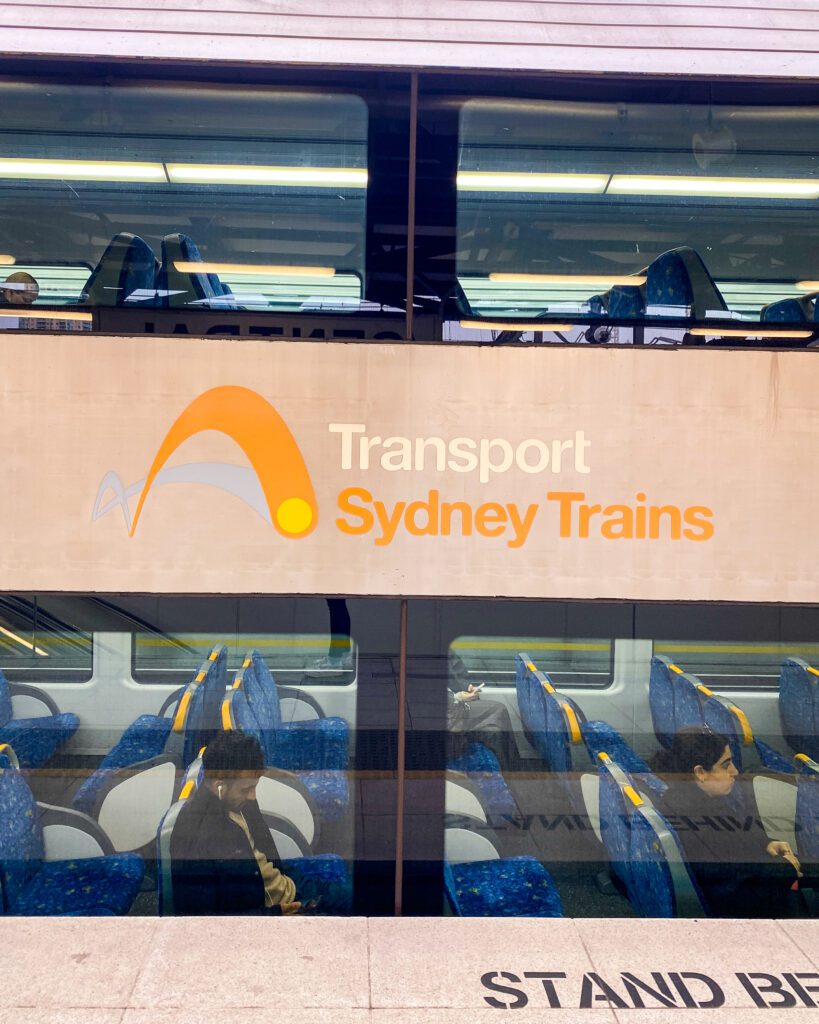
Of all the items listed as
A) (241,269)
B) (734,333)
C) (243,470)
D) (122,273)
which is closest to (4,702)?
(243,470)

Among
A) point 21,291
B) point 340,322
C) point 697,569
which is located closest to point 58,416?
point 21,291

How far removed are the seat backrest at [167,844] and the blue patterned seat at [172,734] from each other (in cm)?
14

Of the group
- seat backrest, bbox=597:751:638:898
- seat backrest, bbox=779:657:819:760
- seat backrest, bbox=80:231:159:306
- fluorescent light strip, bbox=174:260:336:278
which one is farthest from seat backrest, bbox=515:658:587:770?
seat backrest, bbox=80:231:159:306

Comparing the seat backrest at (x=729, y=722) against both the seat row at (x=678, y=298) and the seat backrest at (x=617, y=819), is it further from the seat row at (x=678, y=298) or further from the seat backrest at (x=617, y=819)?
the seat row at (x=678, y=298)

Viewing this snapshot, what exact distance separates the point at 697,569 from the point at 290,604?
2.04m

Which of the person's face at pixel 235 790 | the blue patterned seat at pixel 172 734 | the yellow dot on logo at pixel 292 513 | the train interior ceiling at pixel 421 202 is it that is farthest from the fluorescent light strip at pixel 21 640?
the train interior ceiling at pixel 421 202

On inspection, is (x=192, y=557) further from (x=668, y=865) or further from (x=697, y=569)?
(x=668, y=865)

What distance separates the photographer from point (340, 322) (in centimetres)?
401

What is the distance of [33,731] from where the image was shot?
4.18 meters

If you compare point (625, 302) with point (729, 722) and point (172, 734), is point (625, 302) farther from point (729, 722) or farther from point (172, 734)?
point (172, 734)

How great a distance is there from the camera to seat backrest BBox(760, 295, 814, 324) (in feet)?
13.4

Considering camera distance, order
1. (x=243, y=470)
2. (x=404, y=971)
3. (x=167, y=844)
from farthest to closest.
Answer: (x=167, y=844) → (x=243, y=470) → (x=404, y=971)

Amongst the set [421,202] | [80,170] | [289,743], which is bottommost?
[289,743]

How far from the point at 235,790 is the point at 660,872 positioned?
2.24m
